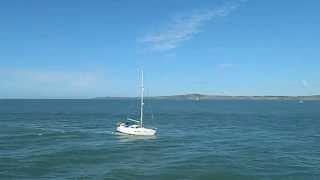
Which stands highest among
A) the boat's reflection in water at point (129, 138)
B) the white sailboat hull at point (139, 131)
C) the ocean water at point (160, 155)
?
the white sailboat hull at point (139, 131)

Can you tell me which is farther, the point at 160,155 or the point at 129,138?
the point at 129,138

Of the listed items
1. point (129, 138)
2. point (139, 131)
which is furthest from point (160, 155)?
point (139, 131)

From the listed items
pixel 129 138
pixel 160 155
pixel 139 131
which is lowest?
pixel 160 155

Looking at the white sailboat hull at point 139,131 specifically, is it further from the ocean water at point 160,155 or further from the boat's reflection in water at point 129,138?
the ocean water at point 160,155

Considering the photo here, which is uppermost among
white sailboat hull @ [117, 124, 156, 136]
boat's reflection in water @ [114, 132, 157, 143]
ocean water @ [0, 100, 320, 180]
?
white sailboat hull @ [117, 124, 156, 136]

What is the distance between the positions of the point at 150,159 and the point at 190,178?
46.7ft

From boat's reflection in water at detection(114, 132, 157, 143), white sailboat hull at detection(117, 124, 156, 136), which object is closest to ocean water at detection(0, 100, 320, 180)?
boat's reflection in water at detection(114, 132, 157, 143)

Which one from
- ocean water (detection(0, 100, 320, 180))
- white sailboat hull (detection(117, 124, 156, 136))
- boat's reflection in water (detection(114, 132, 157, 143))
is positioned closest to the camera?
ocean water (detection(0, 100, 320, 180))

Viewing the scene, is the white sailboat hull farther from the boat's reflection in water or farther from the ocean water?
the ocean water

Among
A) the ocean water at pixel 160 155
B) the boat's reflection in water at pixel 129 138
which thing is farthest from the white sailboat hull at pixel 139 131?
the ocean water at pixel 160 155

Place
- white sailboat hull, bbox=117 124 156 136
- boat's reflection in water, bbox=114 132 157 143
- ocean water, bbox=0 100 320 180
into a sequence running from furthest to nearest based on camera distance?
white sailboat hull, bbox=117 124 156 136 → boat's reflection in water, bbox=114 132 157 143 → ocean water, bbox=0 100 320 180

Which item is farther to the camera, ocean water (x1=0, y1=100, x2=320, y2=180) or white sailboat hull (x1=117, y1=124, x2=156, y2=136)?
white sailboat hull (x1=117, y1=124, x2=156, y2=136)

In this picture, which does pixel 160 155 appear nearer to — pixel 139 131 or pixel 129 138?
pixel 129 138

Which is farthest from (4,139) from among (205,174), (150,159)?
(205,174)
